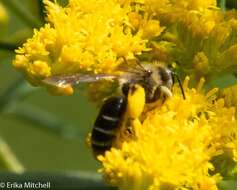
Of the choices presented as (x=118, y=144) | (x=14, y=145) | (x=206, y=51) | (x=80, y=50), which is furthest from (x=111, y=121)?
(x=14, y=145)

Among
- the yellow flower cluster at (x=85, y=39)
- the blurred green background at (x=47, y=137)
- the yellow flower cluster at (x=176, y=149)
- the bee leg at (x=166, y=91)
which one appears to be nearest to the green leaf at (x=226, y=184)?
the yellow flower cluster at (x=176, y=149)

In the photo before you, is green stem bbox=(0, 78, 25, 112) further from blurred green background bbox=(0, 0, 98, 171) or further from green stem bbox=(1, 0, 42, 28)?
blurred green background bbox=(0, 0, 98, 171)

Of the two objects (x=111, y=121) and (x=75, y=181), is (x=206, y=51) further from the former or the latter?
(x=75, y=181)

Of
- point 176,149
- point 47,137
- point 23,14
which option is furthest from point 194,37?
point 47,137

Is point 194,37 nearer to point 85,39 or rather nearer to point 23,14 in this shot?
point 85,39

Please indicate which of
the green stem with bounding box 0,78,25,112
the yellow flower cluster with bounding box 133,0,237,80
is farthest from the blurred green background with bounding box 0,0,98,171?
the yellow flower cluster with bounding box 133,0,237,80

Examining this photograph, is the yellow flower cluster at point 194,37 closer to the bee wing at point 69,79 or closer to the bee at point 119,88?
the bee at point 119,88
